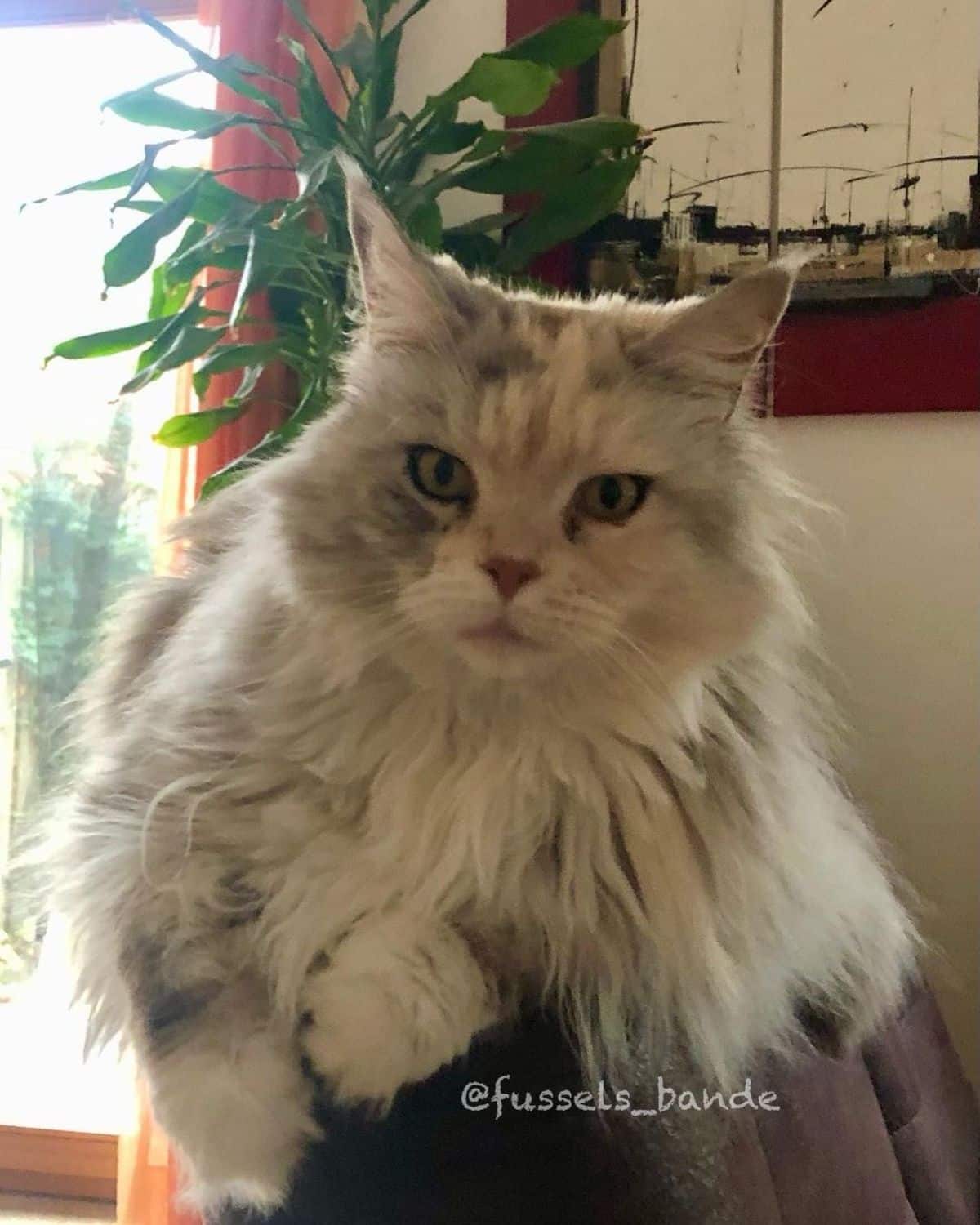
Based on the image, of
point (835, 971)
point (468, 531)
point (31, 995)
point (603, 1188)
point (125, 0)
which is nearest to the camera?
point (603, 1188)

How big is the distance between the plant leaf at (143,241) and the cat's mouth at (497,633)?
0.94 metres

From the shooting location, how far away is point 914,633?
176 centimetres

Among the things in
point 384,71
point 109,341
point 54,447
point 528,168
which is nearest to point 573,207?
point 528,168

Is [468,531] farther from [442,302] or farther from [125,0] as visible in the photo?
[125,0]

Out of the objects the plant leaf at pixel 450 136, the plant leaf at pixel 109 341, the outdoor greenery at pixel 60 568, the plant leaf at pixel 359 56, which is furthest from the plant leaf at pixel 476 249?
the outdoor greenery at pixel 60 568

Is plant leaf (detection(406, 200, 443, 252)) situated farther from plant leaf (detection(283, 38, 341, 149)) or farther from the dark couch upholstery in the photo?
the dark couch upholstery

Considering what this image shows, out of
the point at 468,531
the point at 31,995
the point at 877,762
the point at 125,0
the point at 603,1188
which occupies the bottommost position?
the point at 31,995

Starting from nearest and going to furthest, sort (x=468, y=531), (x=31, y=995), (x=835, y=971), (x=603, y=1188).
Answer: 1. (x=603, y=1188)
2. (x=468, y=531)
3. (x=835, y=971)
4. (x=31, y=995)

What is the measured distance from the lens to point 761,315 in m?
0.84

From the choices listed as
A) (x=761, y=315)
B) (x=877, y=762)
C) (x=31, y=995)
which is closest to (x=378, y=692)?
(x=761, y=315)

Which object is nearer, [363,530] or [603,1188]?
[603,1188]

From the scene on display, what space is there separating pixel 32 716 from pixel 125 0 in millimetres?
1468

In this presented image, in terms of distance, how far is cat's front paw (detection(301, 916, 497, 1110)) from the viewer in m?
0.71

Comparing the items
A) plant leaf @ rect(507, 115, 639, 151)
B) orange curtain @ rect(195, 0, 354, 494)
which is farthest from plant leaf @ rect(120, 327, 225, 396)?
plant leaf @ rect(507, 115, 639, 151)
